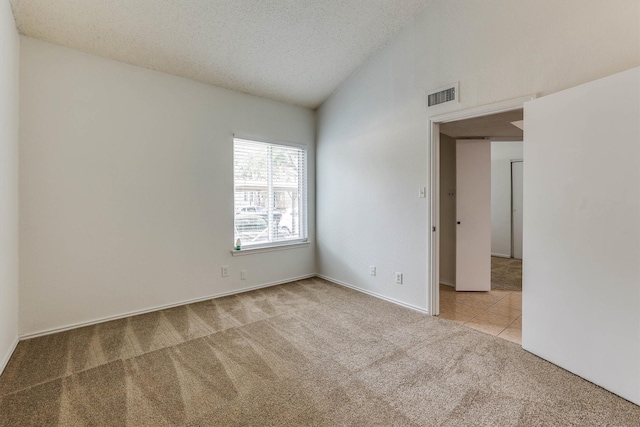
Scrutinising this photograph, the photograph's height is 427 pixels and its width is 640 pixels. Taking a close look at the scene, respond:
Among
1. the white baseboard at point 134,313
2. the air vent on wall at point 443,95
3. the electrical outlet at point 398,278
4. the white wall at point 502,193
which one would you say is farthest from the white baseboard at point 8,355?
the white wall at point 502,193

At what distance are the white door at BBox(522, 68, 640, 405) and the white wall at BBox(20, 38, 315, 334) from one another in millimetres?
3283

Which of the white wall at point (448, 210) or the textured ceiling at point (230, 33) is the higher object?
the textured ceiling at point (230, 33)

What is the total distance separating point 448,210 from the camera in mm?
4547

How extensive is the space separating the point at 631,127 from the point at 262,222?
3787 mm

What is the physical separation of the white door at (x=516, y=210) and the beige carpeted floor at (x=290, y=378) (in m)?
4.50

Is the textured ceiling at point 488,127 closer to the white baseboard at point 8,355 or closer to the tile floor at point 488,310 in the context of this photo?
the tile floor at point 488,310

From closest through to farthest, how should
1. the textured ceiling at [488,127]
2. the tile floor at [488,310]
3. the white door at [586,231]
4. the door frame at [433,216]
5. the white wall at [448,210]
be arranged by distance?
the white door at [586,231]
the tile floor at [488,310]
the textured ceiling at [488,127]
the door frame at [433,216]
the white wall at [448,210]

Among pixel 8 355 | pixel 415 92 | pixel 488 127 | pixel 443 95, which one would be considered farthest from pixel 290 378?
pixel 488 127

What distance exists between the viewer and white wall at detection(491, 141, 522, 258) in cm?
642

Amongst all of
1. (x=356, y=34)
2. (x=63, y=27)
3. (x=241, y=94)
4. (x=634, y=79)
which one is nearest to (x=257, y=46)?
(x=241, y=94)

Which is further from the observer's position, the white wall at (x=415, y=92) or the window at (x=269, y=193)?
the window at (x=269, y=193)

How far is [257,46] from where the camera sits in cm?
325

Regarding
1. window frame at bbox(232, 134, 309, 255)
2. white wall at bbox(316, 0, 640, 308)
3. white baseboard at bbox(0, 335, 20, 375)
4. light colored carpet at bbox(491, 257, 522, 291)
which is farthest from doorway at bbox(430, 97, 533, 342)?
white baseboard at bbox(0, 335, 20, 375)

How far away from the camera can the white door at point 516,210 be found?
20.7 ft
